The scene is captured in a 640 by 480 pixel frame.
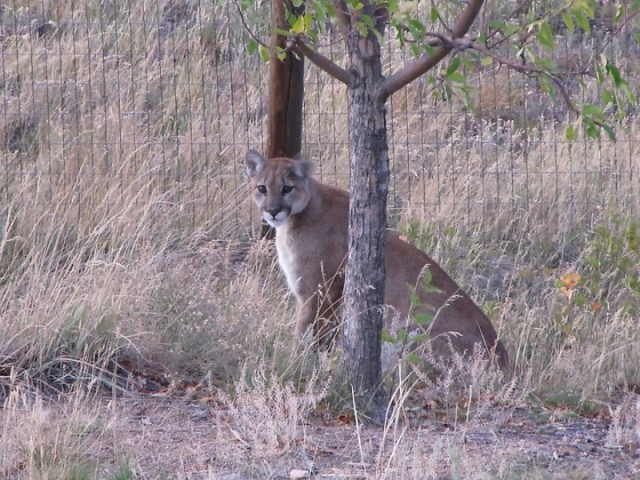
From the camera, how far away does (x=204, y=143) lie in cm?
975

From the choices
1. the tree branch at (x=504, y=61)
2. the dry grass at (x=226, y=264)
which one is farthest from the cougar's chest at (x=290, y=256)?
the tree branch at (x=504, y=61)

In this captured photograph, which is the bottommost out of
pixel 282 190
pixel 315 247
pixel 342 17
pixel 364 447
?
pixel 364 447

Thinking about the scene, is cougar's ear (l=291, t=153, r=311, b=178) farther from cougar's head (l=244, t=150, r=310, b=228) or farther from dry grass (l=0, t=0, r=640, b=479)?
dry grass (l=0, t=0, r=640, b=479)

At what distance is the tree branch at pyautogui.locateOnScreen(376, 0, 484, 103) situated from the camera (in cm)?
457

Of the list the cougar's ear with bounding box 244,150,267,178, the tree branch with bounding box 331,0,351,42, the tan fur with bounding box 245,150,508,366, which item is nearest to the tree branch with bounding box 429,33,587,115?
the tree branch with bounding box 331,0,351,42

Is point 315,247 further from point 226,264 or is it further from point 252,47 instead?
point 252,47

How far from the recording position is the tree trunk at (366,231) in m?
5.05

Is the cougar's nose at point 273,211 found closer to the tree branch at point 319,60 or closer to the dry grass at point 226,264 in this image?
the dry grass at point 226,264

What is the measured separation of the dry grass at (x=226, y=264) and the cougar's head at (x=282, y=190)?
56 cm

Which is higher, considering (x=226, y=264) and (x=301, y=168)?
(x=301, y=168)

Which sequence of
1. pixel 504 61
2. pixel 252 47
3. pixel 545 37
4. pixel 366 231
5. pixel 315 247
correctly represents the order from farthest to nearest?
pixel 315 247 < pixel 366 231 < pixel 252 47 < pixel 504 61 < pixel 545 37

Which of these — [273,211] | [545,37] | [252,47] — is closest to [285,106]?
[273,211]

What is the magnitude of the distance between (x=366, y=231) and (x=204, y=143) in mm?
4827

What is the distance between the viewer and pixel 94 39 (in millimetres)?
11891
